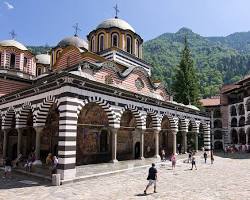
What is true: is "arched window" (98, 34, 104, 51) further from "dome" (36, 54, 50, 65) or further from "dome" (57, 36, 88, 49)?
"dome" (36, 54, 50, 65)

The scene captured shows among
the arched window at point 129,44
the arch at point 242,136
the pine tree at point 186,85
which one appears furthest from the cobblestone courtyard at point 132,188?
the arch at point 242,136

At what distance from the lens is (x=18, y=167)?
57.6ft

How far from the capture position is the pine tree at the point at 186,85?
4009 centimetres

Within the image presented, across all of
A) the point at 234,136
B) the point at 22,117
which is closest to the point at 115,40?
the point at 22,117

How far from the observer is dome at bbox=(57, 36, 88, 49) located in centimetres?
2951

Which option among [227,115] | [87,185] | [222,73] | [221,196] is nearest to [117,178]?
[87,185]

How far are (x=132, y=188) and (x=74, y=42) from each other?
21.3 meters

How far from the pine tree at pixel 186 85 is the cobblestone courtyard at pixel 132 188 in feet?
80.6

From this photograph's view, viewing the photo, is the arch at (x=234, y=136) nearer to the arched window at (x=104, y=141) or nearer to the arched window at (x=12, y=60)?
the arched window at (x=104, y=141)

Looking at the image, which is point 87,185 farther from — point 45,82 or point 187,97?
point 187,97

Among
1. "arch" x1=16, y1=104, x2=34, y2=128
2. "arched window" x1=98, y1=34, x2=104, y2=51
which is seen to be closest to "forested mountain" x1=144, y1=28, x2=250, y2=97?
"arched window" x1=98, y1=34, x2=104, y2=51

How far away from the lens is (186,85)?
41.0 m

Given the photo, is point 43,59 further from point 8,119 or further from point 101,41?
point 8,119

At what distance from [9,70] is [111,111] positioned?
14734 millimetres
